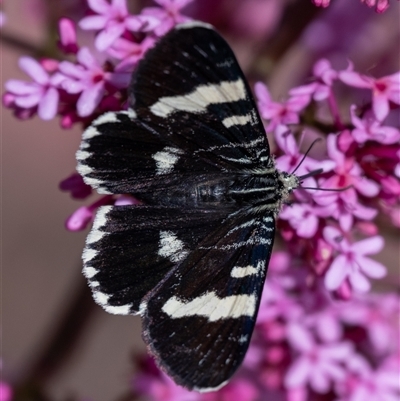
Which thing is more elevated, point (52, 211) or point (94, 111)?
point (94, 111)

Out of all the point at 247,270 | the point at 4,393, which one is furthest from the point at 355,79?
the point at 4,393

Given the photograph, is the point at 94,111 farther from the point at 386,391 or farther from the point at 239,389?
the point at 386,391

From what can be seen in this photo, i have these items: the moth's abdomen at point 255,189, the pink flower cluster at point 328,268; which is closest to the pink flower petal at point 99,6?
the pink flower cluster at point 328,268

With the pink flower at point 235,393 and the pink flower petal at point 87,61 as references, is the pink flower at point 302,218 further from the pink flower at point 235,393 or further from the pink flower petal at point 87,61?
the pink flower at point 235,393

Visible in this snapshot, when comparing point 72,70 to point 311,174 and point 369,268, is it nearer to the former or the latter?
point 311,174

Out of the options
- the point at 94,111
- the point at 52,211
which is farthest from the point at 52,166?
the point at 94,111

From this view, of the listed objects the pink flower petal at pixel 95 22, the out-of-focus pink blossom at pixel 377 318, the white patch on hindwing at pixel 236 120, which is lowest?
the out-of-focus pink blossom at pixel 377 318

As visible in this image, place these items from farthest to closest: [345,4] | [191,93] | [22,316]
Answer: [22,316], [345,4], [191,93]
